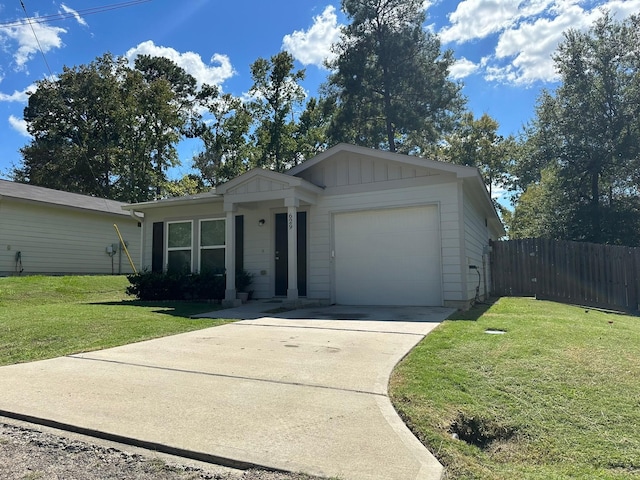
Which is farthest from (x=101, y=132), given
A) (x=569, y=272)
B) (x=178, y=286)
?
(x=569, y=272)

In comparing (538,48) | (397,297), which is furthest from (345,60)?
(397,297)

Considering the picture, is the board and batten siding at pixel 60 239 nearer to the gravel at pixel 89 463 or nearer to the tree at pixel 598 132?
the gravel at pixel 89 463

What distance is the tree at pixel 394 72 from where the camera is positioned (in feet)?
73.8

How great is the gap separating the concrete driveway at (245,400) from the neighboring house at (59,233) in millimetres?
10636

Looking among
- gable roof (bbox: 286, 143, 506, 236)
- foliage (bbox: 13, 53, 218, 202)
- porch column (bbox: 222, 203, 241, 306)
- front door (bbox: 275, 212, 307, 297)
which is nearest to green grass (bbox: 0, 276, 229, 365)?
porch column (bbox: 222, 203, 241, 306)

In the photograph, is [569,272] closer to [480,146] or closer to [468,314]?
[468,314]

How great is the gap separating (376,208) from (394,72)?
1562cm

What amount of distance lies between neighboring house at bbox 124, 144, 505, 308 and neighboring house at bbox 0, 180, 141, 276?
5698 mm

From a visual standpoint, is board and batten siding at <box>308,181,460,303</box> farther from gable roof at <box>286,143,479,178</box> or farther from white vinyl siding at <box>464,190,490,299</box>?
white vinyl siding at <box>464,190,490,299</box>

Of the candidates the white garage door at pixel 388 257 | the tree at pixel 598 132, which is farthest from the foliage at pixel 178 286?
the tree at pixel 598 132

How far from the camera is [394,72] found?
74.6ft

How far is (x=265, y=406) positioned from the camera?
3287 mm

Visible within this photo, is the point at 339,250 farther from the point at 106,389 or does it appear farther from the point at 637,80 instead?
the point at 637,80

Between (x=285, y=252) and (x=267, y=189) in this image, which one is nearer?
(x=267, y=189)
